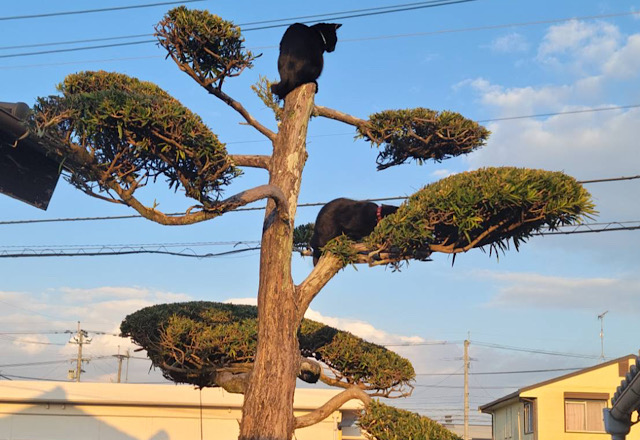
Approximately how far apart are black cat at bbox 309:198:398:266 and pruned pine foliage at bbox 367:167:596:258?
3.08 feet

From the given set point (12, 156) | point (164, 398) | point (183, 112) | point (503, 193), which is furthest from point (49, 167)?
point (164, 398)

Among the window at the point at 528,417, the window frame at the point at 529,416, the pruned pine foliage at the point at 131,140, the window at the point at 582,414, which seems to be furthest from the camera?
the window at the point at 528,417

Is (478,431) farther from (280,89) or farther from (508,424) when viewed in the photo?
(280,89)

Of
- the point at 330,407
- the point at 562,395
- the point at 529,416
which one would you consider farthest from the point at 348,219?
the point at 529,416

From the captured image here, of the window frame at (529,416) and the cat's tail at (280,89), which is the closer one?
the cat's tail at (280,89)

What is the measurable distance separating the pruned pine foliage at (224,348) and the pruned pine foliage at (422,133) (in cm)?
250

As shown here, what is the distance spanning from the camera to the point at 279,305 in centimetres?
731

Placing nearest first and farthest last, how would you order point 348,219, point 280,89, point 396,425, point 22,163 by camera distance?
point 22,163 < point 396,425 < point 280,89 < point 348,219

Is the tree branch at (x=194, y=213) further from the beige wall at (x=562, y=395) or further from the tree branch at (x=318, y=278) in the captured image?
the beige wall at (x=562, y=395)

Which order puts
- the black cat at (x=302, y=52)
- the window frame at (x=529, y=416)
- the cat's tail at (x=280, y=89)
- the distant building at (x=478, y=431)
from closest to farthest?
the black cat at (x=302, y=52), the cat's tail at (x=280, y=89), the window frame at (x=529, y=416), the distant building at (x=478, y=431)

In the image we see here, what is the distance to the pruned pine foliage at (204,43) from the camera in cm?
688

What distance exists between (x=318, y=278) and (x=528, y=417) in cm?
2101

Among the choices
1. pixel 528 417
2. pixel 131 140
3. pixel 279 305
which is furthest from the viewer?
pixel 528 417

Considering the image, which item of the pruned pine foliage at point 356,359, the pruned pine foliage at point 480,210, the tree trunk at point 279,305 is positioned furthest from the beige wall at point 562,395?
the tree trunk at point 279,305
